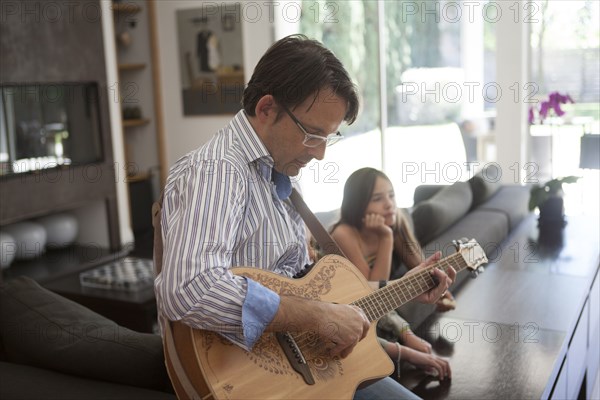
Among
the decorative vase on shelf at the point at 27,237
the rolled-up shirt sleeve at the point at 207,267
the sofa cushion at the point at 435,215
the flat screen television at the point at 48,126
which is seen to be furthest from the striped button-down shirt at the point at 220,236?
the decorative vase on shelf at the point at 27,237

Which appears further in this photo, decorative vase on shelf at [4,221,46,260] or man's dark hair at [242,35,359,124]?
decorative vase on shelf at [4,221,46,260]

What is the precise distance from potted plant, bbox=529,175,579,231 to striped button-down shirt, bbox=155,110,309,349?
225cm

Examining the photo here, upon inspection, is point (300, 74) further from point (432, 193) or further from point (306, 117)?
point (432, 193)

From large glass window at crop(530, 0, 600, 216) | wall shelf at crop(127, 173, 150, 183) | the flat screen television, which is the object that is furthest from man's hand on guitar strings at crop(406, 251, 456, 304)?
wall shelf at crop(127, 173, 150, 183)

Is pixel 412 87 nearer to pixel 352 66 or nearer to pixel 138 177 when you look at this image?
pixel 352 66

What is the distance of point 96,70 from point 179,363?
401 cm

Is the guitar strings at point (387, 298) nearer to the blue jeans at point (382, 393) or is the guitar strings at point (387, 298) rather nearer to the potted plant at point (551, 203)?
the blue jeans at point (382, 393)

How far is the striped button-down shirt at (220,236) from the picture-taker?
1.15 meters

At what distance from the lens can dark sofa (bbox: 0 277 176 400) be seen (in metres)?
1.44

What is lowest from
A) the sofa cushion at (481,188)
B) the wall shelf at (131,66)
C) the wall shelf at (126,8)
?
the sofa cushion at (481,188)

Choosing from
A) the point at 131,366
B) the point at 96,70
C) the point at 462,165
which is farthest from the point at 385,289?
the point at 462,165

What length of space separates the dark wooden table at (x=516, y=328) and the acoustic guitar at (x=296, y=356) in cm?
27

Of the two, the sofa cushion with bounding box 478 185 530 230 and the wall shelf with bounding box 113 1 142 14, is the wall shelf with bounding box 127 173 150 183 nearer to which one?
the wall shelf with bounding box 113 1 142 14

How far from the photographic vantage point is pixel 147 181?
5.80 metres
